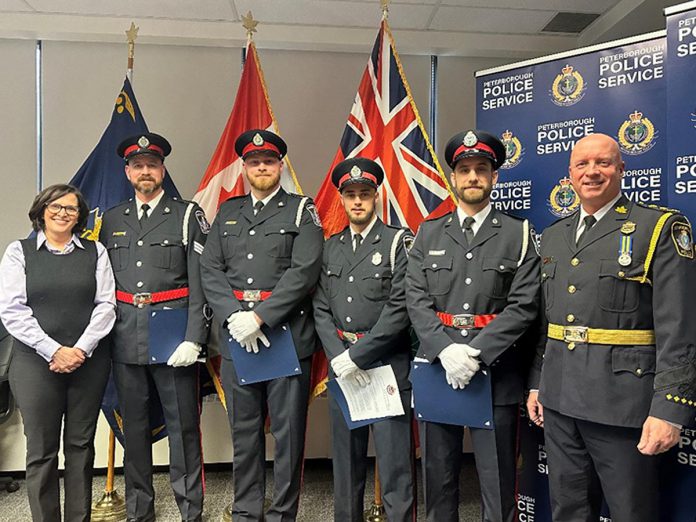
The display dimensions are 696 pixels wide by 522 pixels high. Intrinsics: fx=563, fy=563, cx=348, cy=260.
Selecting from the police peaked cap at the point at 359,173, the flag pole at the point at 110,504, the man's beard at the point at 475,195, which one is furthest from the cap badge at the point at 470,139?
the flag pole at the point at 110,504

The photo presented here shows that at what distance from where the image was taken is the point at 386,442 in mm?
2531

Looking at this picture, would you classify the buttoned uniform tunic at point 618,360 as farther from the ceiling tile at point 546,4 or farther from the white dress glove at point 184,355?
the ceiling tile at point 546,4

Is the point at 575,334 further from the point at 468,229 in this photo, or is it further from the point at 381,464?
the point at 381,464

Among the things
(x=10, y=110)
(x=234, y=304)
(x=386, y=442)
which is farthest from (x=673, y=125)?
(x=10, y=110)

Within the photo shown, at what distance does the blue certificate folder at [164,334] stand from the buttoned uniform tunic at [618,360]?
5.79 ft

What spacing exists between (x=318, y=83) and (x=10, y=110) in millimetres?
2114

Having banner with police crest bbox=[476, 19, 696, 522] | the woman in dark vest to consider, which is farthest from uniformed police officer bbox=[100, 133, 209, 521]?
banner with police crest bbox=[476, 19, 696, 522]

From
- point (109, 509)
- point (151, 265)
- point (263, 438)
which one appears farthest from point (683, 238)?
point (109, 509)

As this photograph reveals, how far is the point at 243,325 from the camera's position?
2637 millimetres

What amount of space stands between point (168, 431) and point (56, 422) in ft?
1.75

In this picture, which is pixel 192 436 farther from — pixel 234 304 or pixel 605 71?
pixel 605 71

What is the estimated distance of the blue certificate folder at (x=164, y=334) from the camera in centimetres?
279

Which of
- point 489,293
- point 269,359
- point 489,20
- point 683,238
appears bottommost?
point 269,359

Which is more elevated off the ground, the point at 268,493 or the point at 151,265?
the point at 151,265
